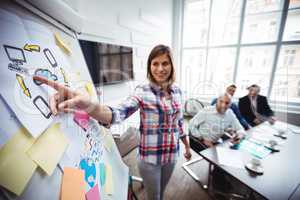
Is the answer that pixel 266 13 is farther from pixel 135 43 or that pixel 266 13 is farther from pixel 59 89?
pixel 59 89

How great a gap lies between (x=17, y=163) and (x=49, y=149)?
0.26 ft

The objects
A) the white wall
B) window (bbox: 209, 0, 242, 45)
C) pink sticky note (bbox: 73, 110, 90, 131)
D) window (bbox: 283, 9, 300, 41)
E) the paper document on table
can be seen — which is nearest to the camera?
pink sticky note (bbox: 73, 110, 90, 131)

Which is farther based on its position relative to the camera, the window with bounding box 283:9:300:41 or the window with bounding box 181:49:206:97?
the window with bounding box 181:49:206:97

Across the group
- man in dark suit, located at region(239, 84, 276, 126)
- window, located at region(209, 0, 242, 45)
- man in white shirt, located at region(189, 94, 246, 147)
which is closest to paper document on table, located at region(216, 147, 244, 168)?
man in white shirt, located at region(189, 94, 246, 147)

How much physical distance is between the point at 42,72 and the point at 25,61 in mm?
52

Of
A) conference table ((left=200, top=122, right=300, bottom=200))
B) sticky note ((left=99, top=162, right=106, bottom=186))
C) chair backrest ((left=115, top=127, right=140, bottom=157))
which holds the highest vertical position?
sticky note ((left=99, top=162, right=106, bottom=186))

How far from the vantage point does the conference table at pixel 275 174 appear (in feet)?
2.92

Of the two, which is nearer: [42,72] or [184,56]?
[42,72]

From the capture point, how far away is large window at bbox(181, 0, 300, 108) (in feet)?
10.0

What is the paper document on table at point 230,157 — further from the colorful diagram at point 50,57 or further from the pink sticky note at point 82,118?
the colorful diagram at point 50,57

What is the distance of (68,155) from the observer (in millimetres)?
426

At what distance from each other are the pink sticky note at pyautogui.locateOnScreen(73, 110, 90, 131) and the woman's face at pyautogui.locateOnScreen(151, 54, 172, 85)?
528 millimetres

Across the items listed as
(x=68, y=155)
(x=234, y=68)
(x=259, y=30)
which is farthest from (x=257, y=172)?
(x=259, y=30)

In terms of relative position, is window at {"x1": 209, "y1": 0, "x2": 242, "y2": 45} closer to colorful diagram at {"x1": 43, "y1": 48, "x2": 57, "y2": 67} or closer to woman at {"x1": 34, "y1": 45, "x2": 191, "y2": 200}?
woman at {"x1": 34, "y1": 45, "x2": 191, "y2": 200}
